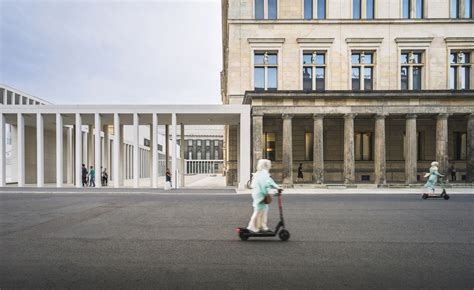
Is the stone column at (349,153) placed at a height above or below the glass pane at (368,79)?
below

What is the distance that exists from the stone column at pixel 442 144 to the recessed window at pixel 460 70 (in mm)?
6414

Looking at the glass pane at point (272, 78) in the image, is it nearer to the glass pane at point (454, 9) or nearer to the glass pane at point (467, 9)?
the glass pane at point (454, 9)

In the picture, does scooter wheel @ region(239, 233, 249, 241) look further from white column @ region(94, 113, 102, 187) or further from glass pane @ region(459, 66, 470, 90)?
glass pane @ region(459, 66, 470, 90)

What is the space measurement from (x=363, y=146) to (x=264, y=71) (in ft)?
39.6

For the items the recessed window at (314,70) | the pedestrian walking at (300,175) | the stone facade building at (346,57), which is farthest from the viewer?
the recessed window at (314,70)

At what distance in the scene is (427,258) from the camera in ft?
21.8

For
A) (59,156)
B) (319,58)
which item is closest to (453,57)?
(319,58)

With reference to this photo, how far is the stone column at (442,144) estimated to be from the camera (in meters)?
24.2

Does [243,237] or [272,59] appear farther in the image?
[272,59]

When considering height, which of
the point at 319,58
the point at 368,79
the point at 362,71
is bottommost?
the point at 368,79

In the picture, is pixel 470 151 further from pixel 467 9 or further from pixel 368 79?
pixel 467 9

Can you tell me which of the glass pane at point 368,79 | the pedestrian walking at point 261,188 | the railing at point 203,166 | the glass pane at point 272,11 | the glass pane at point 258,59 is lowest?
the railing at point 203,166

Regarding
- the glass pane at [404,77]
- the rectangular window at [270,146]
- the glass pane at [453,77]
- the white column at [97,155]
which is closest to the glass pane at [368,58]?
the glass pane at [404,77]

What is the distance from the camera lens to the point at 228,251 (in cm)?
712
